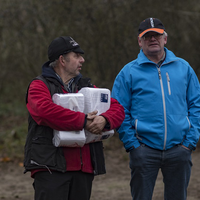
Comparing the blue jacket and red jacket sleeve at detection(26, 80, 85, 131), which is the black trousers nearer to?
red jacket sleeve at detection(26, 80, 85, 131)

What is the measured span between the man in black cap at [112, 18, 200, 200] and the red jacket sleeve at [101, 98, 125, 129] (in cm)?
31

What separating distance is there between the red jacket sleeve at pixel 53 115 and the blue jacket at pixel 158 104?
0.76 meters

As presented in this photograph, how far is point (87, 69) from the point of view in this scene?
11227 millimetres

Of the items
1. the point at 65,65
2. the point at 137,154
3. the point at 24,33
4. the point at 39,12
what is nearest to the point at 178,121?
the point at 137,154

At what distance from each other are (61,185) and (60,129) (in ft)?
1.61

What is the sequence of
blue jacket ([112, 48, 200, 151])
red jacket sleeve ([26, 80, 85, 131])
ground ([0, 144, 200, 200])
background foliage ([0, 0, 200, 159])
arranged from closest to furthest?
1. red jacket sleeve ([26, 80, 85, 131])
2. blue jacket ([112, 48, 200, 151])
3. ground ([0, 144, 200, 200])
4. background foliage ([0, 0, 200, 159])

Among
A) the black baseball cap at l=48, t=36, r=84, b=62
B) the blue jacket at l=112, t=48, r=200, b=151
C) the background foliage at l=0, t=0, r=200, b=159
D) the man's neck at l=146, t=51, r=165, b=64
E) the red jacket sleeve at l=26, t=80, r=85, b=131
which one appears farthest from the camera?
the background foliage at l=0, t=0, r=200, b=159

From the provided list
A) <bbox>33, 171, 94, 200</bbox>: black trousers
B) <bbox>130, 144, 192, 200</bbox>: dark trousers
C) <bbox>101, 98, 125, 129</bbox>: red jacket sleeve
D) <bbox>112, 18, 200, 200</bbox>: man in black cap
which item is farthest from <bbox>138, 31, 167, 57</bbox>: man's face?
<bbox>33, 171, 94, 200</bbox>: black trousers

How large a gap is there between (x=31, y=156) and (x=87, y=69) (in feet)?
25.7

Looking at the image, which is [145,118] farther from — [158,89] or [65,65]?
[65,65]

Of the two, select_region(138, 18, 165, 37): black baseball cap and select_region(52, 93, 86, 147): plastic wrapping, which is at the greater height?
select_region(138, 18, 165, 37): black baseball cap

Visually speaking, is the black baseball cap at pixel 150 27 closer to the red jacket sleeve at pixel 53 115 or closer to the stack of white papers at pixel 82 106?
the stack of white papers at pixel 82 106

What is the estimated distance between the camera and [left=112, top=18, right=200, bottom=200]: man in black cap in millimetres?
4004

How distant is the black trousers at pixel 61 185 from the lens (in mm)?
3521
